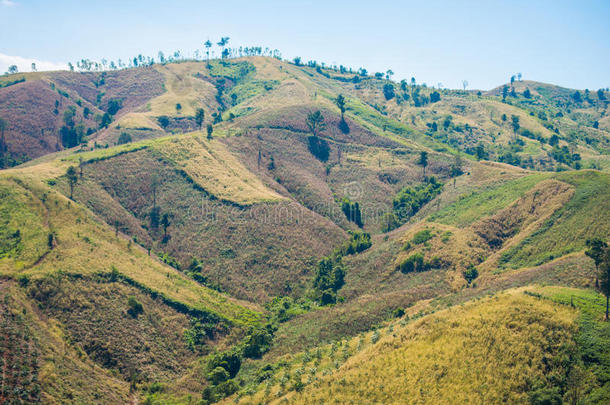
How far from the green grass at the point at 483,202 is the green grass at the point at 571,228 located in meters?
13.9

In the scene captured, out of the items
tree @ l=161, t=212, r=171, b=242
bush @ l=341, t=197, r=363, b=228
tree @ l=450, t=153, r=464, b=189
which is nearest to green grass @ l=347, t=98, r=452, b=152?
tree @ l=450, t=153, r=464, b=189

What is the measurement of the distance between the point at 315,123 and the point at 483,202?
277 ft

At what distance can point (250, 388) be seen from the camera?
4928cm

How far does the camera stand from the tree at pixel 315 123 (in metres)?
154

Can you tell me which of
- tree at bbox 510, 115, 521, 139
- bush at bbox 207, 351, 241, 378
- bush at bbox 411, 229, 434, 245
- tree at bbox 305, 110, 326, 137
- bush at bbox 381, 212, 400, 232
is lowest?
bush at bbox 207, 351, 241, 378

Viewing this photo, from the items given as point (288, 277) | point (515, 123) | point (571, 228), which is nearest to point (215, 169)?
point (288, 277)

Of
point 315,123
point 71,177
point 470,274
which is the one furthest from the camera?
point 315,123

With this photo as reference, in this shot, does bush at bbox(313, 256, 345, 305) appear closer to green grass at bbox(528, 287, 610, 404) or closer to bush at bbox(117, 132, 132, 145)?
green grass at bbox(528, 287, 610, 404)

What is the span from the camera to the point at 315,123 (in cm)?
15775

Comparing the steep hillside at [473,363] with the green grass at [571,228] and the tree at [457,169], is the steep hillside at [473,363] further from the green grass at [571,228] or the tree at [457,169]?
the tree at [457,169]

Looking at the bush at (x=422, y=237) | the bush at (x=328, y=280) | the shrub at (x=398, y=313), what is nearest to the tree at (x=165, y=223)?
the bush at (x=328, y=280)

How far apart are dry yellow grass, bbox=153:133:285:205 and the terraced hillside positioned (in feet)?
2.47

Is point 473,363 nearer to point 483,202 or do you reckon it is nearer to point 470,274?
point 470,274

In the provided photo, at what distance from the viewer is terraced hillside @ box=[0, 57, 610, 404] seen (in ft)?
126
